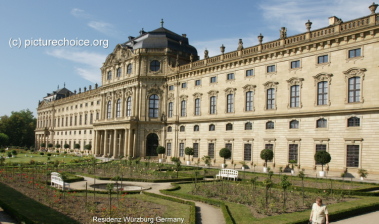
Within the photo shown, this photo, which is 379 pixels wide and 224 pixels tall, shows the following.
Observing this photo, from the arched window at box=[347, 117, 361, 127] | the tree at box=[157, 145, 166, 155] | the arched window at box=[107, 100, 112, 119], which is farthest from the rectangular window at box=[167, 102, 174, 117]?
the arched window at box=[347, 117, 361, 127]

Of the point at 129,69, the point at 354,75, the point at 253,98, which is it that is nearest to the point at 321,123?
the point at 354,75

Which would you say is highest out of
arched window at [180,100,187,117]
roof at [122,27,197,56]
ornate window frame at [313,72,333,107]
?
roof at [122,27,197,56]

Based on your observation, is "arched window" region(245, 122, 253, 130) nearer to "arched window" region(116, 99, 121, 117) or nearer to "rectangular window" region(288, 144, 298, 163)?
"rectangular window" region(288, 144, 298, 163)

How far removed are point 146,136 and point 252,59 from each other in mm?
19461

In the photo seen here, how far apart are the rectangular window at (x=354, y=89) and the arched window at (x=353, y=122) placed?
1462 millimetres

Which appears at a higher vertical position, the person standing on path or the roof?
the roof

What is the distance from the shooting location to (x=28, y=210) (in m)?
11.9

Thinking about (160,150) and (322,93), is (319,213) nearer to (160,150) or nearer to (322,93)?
(322,93)

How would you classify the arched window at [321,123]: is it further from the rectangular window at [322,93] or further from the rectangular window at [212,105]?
the rectangular window at [212,105]

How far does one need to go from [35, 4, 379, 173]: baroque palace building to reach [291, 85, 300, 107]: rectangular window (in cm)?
10

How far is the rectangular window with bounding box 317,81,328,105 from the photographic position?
96.3 ft

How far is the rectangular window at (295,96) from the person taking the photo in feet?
103

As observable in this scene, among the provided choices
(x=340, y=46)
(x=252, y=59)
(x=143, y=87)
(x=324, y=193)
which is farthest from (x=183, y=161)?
(x=324, y=193)

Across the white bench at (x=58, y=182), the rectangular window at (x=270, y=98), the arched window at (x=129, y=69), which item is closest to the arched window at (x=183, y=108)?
the arched window at (x=129, y=69)
